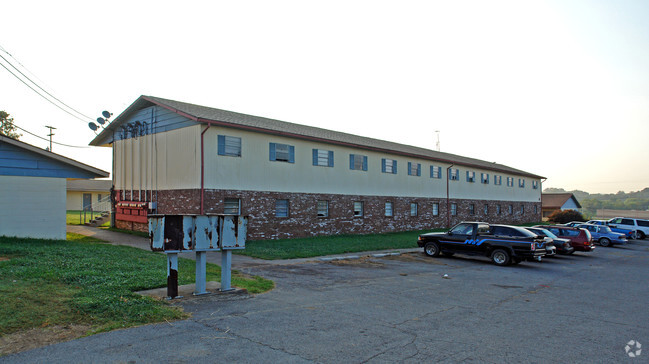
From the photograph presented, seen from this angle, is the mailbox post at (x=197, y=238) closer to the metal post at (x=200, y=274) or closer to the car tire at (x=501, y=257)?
the metal post at (x=200, y=274)

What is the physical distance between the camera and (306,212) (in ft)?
79.8

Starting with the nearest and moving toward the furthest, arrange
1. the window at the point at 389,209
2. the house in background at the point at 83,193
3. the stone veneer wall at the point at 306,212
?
the stone veneer wall at the point at 306,212, the window at the point at 389,209, the house in background at the point at 83,193

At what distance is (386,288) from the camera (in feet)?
34.1

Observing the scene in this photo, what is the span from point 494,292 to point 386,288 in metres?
2.63

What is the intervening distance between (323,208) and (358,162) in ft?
14.4

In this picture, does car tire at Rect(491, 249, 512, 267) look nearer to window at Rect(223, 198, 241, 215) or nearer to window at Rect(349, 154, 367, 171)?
window at Rect(223, 198, 241, 215)

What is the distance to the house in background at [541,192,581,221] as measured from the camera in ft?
209

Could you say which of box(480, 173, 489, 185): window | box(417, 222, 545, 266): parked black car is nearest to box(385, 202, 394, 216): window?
box(417, 222, 545, 266): parked black car

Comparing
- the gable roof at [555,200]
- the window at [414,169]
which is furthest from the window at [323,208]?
the gable roof at [555,200]

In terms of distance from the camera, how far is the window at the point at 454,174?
37.7 meters

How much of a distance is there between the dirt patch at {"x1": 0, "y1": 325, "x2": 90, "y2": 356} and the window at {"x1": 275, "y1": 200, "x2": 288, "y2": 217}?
16821mm

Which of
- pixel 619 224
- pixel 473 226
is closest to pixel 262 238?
pixel 473 226

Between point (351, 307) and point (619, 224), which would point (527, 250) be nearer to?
point (351, 307)

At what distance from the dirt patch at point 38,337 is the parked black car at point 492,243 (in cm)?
1416
